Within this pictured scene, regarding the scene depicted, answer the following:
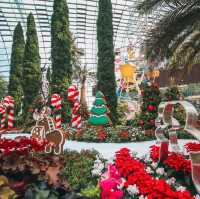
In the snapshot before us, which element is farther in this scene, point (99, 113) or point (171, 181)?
point (99, 113)

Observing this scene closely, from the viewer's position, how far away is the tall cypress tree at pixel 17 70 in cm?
3028

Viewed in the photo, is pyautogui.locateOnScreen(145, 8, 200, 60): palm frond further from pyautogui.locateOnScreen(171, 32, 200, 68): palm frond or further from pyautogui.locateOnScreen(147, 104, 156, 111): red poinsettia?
pyautogui.locateOnScreen(147, 104, 156, 111): red poinsettia

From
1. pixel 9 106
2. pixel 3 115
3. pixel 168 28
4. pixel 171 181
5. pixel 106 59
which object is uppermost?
pixel 168 28

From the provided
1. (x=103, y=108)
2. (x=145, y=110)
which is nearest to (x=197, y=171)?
(x=145, y=110)

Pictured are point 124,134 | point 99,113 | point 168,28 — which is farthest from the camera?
point 99,113

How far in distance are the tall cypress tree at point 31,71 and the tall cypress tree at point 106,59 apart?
574cm

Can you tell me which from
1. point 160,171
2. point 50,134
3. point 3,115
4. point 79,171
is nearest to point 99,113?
point 3,115

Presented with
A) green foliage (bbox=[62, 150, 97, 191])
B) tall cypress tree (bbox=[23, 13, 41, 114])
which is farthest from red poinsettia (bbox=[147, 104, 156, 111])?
tall cypress tree (bbox=[23, 13, 41, 114])

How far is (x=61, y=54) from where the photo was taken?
23.6m

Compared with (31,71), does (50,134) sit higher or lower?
lower

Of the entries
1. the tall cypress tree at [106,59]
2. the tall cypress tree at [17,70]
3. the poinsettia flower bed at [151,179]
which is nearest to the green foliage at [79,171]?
the poinsettia flower bed at [151,179]

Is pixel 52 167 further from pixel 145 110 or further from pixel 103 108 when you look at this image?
pixel 103 108

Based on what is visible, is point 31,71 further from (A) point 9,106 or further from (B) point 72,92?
(B) point 72,92

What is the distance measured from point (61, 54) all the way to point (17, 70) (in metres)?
8.78
